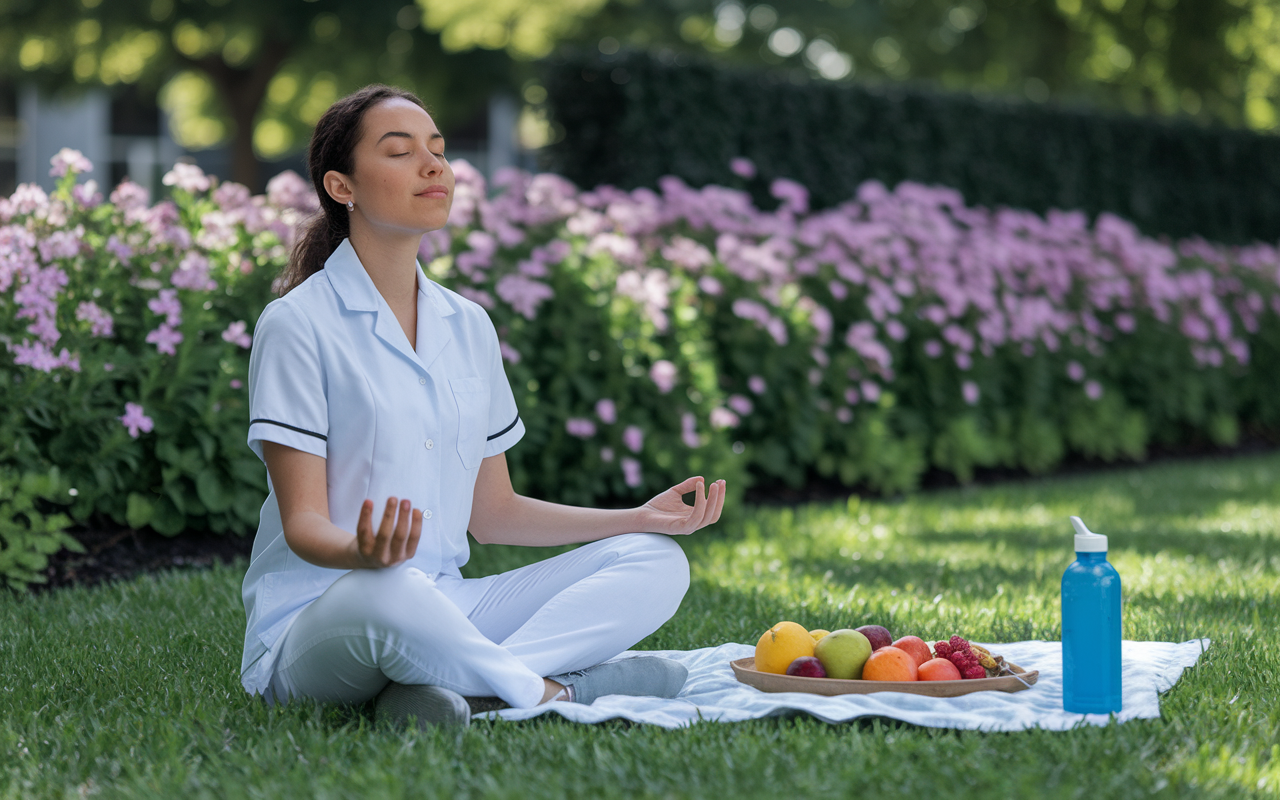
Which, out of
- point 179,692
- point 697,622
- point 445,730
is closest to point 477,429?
point 445,730

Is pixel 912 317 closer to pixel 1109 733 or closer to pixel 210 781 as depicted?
pixel 1109 733

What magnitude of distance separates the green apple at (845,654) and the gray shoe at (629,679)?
0.34 m

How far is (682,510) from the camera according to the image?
3.15m

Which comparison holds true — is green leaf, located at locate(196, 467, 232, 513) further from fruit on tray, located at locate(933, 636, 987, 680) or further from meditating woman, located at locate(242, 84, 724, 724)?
fruit on tray, located at locate(933, 636, 987, 680)

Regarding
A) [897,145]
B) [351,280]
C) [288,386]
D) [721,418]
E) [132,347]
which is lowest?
[721,418]

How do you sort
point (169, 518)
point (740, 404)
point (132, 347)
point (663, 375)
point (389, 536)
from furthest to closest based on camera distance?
1. point (740, 404)
2. point (663, 375)
3. point (169, 518)
4. point (132, 347)
5. point (389, 536)

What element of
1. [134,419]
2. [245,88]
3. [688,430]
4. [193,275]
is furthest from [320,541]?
[245,88]

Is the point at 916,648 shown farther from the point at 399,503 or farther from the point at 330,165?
the point at 330,165

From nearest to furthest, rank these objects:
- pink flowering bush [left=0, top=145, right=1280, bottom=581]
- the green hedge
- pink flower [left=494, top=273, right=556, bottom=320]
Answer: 1. pink flowering bush [left=0, top=145, right=1280, bottom=581]
2. pink flower [left=494, top=273, right=556, bottom=320]
3. the green hedge

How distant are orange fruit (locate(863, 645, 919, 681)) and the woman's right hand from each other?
1138 millimetres

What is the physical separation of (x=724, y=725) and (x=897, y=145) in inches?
319

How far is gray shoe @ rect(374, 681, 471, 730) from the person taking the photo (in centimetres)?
271

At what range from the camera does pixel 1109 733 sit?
105 inches

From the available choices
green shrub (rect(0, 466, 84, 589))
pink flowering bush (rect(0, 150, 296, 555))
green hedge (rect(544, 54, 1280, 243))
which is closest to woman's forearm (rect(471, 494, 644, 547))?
green shrub (rect(0, 466, 84, 589))
